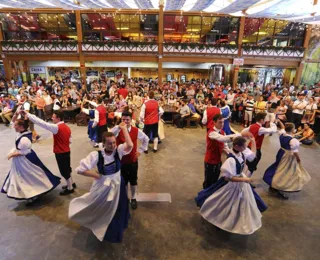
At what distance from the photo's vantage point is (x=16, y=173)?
3.08m

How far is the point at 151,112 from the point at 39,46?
13.5 meters

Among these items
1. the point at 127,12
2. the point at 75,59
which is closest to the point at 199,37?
the point at 127,12

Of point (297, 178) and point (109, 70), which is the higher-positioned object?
point (109, 70)

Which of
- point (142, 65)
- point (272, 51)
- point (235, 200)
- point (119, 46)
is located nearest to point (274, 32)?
point (272, 51)

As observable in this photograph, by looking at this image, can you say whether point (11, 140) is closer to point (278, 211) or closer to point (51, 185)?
point (51, 185)

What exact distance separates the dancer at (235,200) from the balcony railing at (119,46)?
1338 cm

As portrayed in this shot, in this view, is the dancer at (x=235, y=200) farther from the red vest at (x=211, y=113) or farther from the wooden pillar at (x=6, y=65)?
the wooden pillar at (x=6, y=65)

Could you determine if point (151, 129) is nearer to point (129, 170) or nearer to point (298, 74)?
point (129, 170)

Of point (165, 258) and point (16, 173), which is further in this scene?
point (16, 173)

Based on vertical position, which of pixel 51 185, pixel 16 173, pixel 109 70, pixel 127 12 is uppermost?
pixel 127 12

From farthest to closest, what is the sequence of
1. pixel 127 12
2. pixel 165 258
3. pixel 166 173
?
1. pixel 127 12
2. pixel 166 173
3. pixel 165 258

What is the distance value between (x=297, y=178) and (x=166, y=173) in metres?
2.34

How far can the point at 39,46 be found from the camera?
14.3m

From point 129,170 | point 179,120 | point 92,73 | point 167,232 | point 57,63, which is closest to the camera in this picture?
point 167,232
